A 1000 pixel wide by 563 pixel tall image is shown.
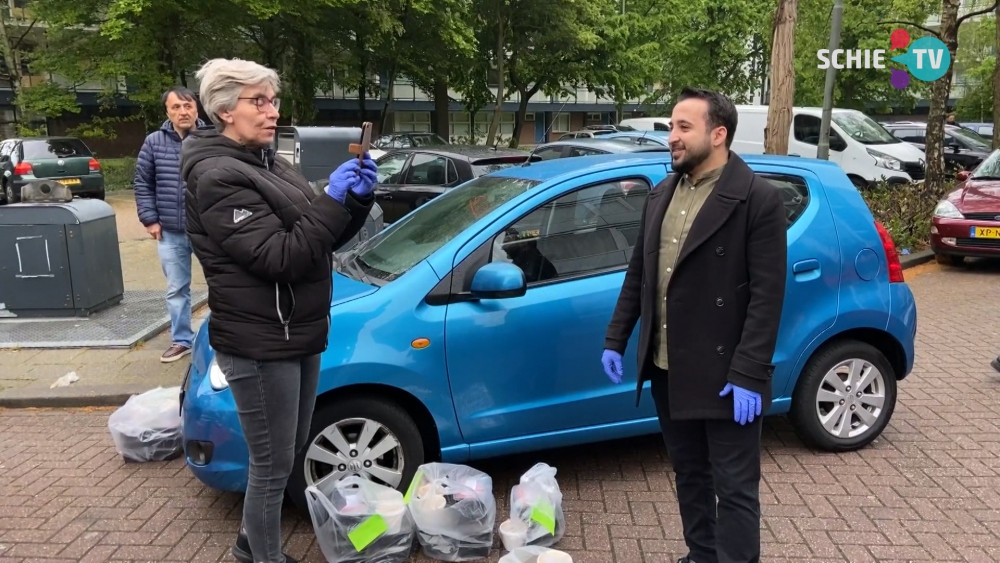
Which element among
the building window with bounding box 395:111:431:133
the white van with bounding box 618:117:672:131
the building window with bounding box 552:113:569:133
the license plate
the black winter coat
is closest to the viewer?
the black winter coat

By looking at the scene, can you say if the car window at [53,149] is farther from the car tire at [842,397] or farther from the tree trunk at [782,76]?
the car tire at [842,397]

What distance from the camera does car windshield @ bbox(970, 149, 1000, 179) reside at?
957 centimetres

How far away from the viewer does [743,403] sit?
7.97 ft

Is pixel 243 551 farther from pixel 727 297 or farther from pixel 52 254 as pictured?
pixel 52 254

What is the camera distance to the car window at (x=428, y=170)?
9550mm

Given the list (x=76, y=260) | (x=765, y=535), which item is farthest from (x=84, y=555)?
(x=76, y=260)

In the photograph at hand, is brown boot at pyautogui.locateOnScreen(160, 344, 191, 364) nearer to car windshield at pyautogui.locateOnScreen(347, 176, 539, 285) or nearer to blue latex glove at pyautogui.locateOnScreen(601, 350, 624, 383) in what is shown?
car windshield at pyautogui.locateOnScreen(347, 176, 539, 285)

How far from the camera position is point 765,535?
327 centimetres

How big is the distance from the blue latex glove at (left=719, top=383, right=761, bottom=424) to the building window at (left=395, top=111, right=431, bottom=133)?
44158 millimetres

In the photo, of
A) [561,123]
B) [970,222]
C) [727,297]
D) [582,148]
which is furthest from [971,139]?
[561,123]

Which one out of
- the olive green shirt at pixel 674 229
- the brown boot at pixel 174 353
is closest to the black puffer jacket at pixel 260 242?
the olive green shirt at pixel 674 229

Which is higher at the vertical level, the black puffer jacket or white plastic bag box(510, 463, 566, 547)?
the black puffer jacket

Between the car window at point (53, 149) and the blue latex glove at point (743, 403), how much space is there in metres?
17.9

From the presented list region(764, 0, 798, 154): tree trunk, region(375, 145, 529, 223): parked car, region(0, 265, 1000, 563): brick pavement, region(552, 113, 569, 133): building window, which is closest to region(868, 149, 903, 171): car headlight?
region(764, 0, 798, 154): tree trunk
